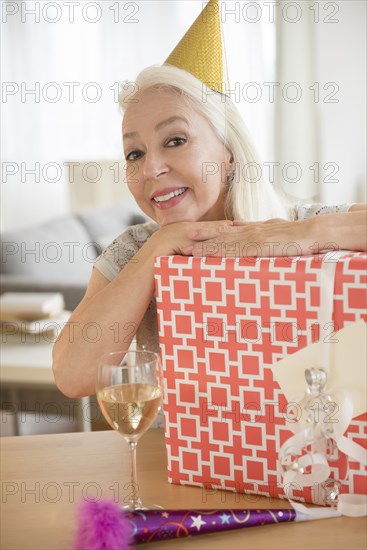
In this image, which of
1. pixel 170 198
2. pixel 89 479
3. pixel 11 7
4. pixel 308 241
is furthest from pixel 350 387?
pixel 11 7

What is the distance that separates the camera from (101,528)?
0.66 meters

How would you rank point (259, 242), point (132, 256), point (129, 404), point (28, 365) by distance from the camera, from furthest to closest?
point (28, 365), point (132, 256), point (259, 242), point (129, 404)

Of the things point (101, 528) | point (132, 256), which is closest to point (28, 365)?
point (132, 256)

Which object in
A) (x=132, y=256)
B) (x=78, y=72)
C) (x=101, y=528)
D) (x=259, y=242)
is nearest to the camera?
(x=101, y=528)

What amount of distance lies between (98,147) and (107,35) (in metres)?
0.80

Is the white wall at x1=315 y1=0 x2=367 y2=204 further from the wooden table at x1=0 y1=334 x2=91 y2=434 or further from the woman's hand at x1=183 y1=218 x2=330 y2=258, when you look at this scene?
the woman's hand at x1=183 y1=218 x2=330 y2=258

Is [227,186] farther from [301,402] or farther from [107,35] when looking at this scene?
[107,35]

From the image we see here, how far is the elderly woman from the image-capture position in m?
0.92

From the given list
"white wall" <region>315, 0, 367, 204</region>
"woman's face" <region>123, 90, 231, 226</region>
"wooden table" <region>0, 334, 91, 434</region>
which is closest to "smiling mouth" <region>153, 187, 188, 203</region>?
"woman's face" <region>123, 90, 231, 226</region>

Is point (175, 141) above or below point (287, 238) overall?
above

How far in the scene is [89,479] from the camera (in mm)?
898

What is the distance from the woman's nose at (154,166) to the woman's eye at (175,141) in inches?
1.2

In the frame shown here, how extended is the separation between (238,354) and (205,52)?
741 mm

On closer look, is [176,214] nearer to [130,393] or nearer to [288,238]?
[288,238]
